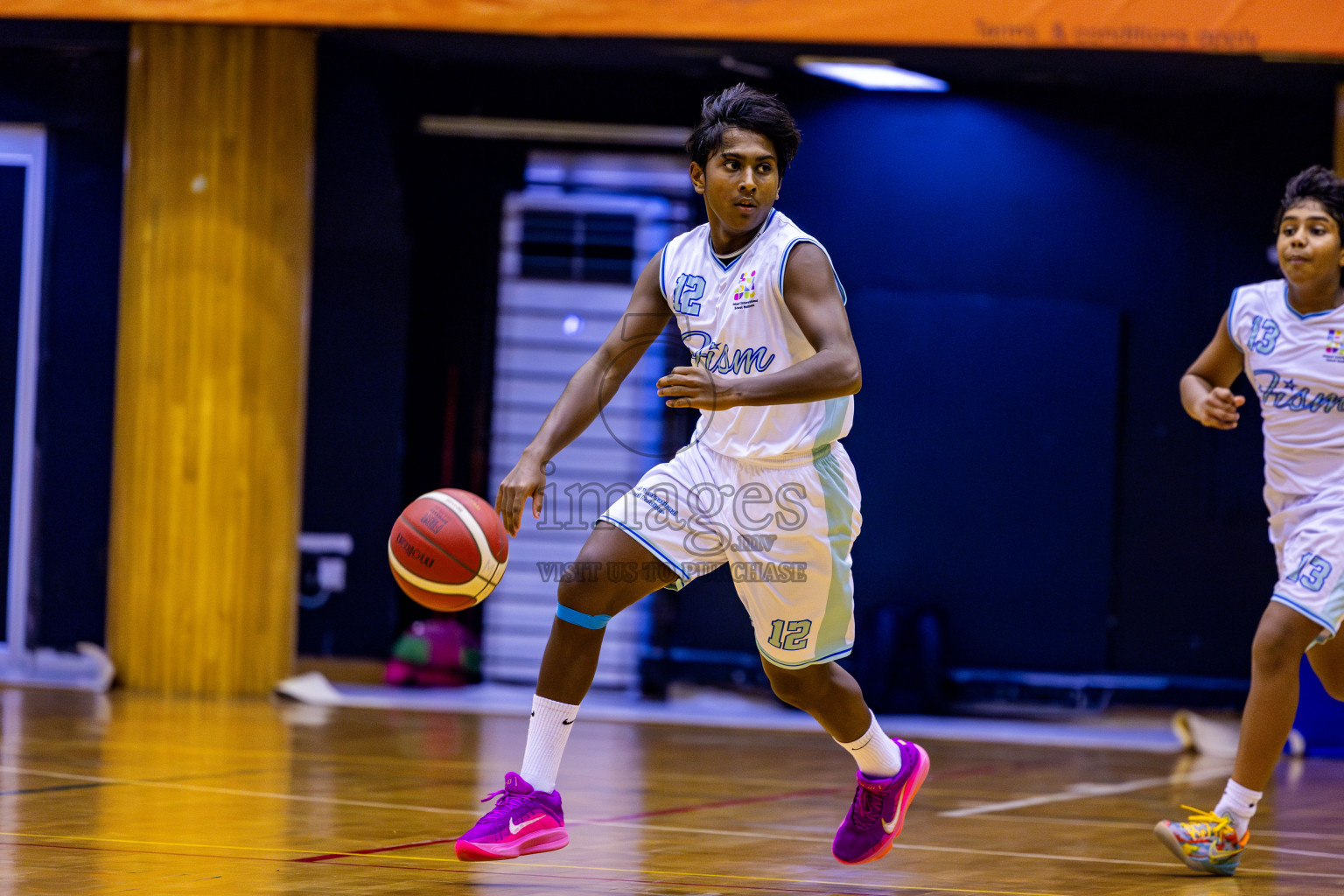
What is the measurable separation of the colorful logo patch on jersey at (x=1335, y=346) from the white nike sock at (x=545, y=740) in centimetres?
209

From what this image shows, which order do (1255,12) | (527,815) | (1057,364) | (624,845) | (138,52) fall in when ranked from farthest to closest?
1. (1057,364)
2. (138,52)
3. (1255,12)
4. (624,845)
5. (527,815)

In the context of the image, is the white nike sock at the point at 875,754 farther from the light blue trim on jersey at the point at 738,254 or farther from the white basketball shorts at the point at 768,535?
the light blue trim on jersey at the point at 738,254

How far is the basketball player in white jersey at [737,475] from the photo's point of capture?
3287 mm

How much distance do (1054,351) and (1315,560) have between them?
177 inches

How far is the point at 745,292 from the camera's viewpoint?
3.38 meters

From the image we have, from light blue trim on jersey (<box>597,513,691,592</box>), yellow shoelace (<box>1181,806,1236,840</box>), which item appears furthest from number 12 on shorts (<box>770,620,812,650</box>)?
yellow shoelace (<box>1181,806,1236,840</box>)

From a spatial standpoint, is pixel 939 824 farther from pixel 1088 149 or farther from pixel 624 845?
pixel 1088 149

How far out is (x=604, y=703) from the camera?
7.94 metres

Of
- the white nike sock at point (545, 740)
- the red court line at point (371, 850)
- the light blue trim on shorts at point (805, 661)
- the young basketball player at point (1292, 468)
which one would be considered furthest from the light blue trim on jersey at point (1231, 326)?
the red court line at point (371, 850)

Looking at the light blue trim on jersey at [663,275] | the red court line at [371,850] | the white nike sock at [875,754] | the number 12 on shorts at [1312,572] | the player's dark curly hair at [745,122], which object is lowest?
the red court line at [371,850]

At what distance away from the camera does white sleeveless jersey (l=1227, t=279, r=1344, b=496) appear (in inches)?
154

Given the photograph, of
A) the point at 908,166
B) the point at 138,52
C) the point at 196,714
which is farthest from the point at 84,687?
the point at 908,166

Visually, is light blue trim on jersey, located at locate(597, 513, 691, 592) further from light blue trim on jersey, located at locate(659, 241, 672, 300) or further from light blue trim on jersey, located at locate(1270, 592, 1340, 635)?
light blue trim on jersey, located at locate(1270, 592, 1340, 635)

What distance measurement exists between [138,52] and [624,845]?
5.35 m
